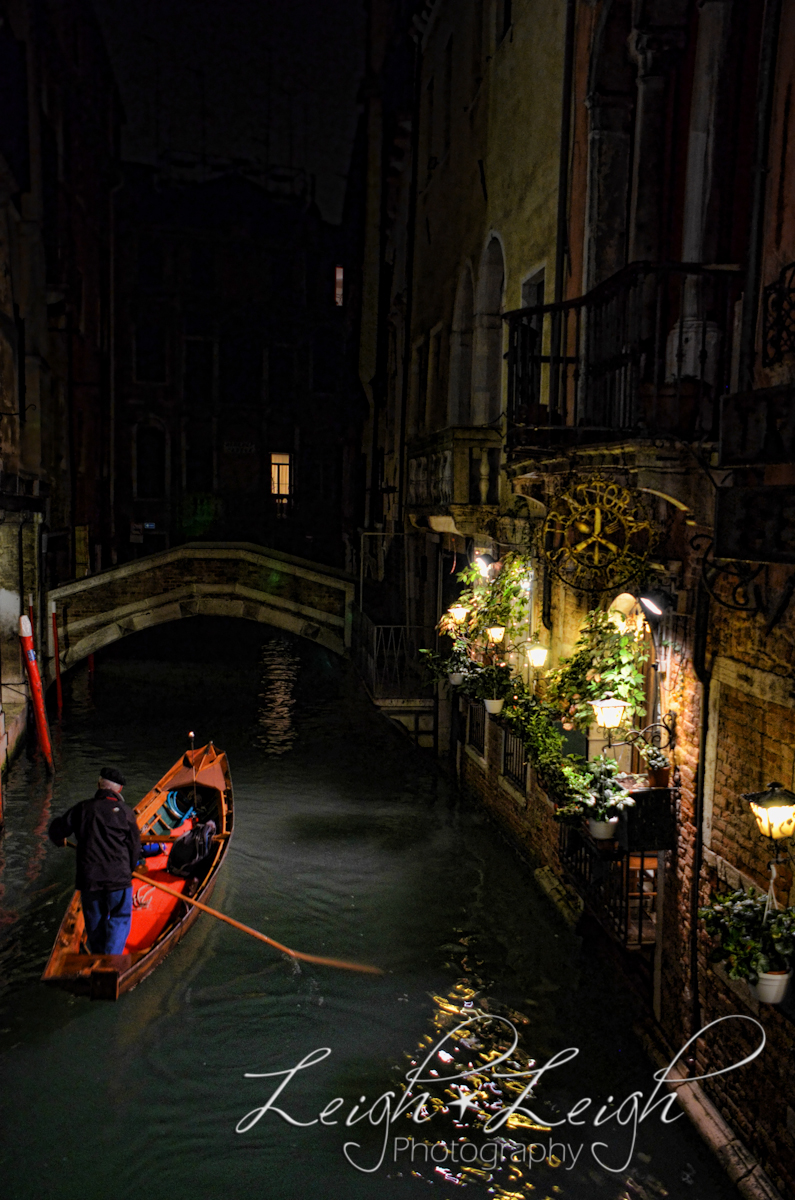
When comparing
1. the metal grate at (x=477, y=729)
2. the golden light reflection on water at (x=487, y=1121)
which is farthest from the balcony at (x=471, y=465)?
the golden light reflection on water at (x=487, y=1121)

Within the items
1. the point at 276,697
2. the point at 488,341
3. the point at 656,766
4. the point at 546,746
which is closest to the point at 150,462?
the point at 276,697

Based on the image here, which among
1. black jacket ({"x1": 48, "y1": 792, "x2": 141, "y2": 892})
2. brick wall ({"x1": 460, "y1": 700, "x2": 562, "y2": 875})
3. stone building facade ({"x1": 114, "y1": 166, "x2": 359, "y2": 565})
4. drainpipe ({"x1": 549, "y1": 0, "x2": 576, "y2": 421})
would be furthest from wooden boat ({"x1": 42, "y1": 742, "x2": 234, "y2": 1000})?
stone building facade ({"x1": 114, "y1": 166, "x2": 359, "y2": 565})

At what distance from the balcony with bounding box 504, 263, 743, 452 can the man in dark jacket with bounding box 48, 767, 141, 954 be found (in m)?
4.55

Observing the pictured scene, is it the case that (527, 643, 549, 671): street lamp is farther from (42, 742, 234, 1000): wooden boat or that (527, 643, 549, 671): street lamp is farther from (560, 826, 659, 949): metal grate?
(42, 742, 234, 1000): wooden boat

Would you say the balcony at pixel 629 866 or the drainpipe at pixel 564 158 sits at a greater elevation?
the drainpipe at pixel 564 158

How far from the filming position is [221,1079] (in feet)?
23.2

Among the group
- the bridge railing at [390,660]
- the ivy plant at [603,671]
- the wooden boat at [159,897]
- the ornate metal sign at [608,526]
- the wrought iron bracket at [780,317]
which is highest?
the wrought iron bracket at [780,317]

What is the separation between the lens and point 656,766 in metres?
6.83

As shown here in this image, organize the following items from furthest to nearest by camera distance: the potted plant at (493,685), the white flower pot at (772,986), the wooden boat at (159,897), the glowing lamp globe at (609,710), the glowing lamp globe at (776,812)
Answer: the potted plant at (493,685) → the wooden boat at (159,897) → the glowing lamp globe at (609,710) → the glowing lamp globe at (776,812) → the white flower pot at (772,986)

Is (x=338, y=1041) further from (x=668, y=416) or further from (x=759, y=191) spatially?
(x=759, y=191)

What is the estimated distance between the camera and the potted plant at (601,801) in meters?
6.52

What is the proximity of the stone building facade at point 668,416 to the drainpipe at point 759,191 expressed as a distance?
0.01 m

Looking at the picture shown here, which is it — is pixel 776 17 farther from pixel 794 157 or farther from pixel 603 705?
pixel 603 705

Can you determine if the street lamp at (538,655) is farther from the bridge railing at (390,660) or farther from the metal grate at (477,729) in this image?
the bridge railing at (390,660)
